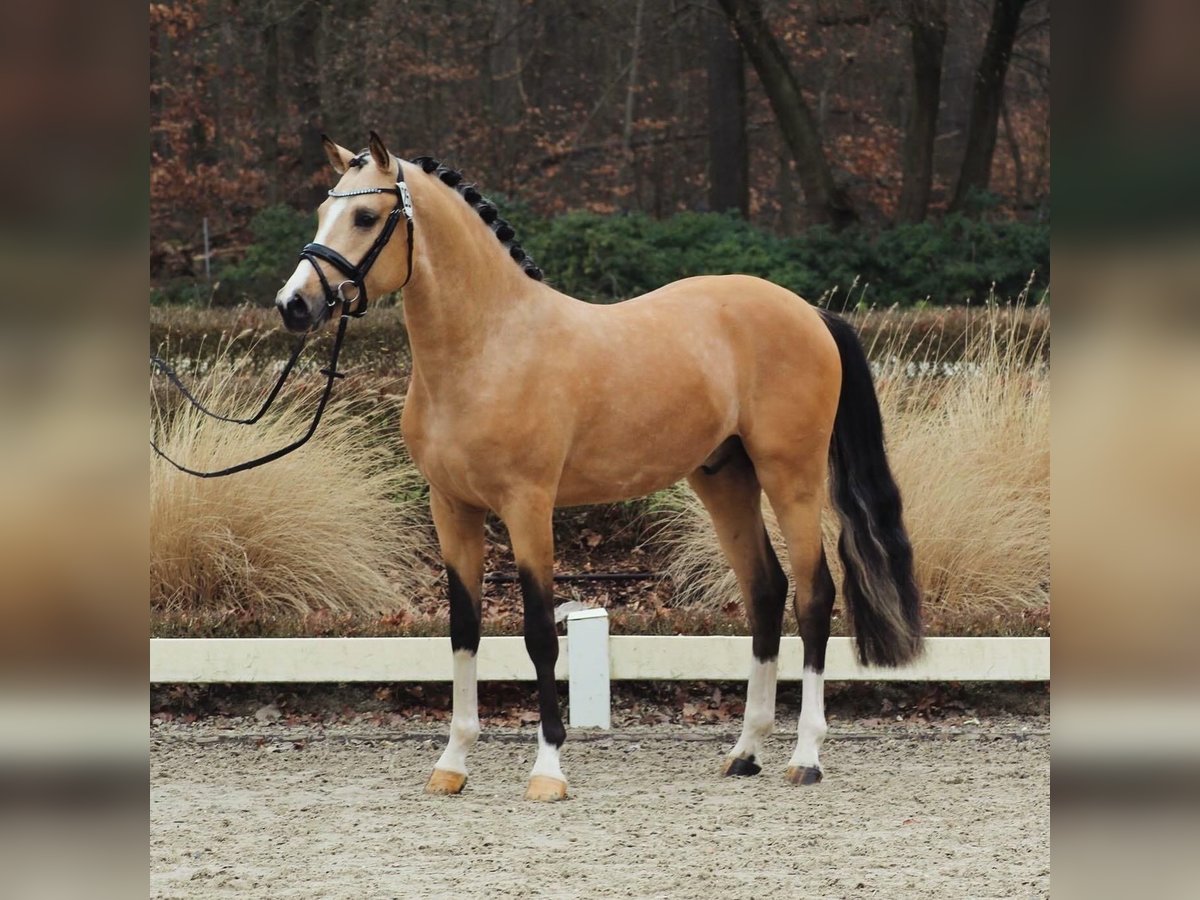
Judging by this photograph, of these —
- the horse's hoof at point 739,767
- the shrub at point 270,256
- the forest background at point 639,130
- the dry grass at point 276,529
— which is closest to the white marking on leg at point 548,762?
the horse's hoof at point 739,767

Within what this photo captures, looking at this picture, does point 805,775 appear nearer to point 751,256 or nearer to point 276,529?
point 276,529

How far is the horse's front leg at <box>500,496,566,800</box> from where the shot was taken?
4539 mm

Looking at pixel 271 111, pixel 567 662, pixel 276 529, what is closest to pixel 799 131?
pixel 271 111

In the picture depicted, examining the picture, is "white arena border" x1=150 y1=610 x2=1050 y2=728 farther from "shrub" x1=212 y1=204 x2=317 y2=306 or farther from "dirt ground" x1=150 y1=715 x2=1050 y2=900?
"shrub" x1=212 y1=204 x2=317 y2=306

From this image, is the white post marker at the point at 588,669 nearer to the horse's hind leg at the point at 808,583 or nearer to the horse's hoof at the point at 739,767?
the horse's hoof at the point at 739,767

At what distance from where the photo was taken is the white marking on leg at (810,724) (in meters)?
4.93

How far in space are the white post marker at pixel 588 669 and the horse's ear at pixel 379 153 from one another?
2079 mm

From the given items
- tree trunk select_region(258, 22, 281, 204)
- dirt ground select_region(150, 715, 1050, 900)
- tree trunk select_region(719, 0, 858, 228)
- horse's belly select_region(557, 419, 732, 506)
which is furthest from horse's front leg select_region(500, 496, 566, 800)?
tree trunk select_region(258, 22, 281, 204)

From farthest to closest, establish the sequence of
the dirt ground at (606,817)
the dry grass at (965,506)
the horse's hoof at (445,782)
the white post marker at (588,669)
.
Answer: the dry grass at (965,506) → the white post marker at (588,669) → the horse's hoof at (445,782) → the dirt ground at (606,817)

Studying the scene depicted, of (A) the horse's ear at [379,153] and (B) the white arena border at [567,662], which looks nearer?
(A) the horse's ear at [379,153]
